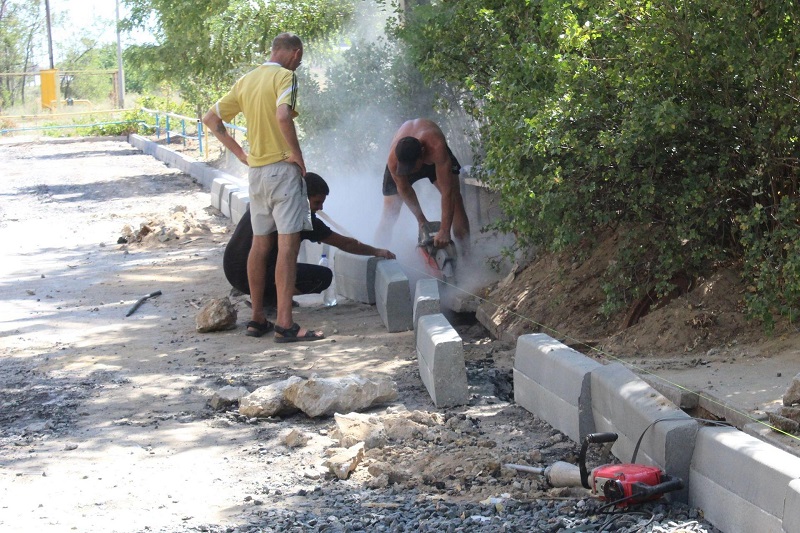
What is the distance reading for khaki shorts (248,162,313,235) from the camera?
24.1ft

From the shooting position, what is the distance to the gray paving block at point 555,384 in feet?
15.8

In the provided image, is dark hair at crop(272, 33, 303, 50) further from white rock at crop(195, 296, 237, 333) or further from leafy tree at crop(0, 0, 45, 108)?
leafy tree at crop(0, 0, 45, 108)

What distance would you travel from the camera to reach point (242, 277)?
8.09 metres

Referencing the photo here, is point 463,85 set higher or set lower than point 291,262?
higher

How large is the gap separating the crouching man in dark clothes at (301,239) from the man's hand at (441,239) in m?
0.51

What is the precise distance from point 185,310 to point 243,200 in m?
4.43

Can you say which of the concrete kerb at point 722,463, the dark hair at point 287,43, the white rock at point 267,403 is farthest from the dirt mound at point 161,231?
the concrete kerb at point 722,463

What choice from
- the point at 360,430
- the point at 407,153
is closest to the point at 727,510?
the point at 360,430

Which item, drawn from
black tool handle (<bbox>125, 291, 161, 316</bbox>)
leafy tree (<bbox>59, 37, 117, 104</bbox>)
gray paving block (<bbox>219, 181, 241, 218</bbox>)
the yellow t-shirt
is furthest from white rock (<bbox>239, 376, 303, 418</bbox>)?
leafy tree (<bbox>59, 37, 117, 104</bbox>)

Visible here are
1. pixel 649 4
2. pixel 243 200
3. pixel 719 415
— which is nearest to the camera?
pixel 719 415

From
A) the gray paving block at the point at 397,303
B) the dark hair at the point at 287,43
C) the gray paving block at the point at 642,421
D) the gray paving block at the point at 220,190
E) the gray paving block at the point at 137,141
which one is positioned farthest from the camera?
the gray paving block at the point at 137,141

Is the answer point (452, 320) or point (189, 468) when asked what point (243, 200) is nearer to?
point (452, 320)

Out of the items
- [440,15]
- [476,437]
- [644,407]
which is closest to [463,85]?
[440,15]

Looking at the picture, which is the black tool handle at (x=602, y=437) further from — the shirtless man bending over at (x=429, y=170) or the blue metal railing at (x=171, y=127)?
the blue metal railing at (x=171, y=127)
